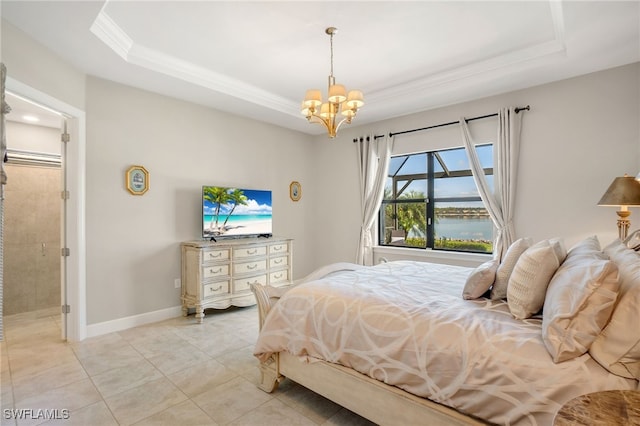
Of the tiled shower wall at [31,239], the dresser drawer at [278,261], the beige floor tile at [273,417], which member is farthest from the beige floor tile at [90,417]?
the tiled shower wall at [31,239]

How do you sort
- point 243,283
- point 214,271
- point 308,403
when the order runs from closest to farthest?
point 308,403
point 214,271
point 243,283

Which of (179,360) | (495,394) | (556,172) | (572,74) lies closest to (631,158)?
(556,172)

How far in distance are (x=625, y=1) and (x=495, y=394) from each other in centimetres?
288

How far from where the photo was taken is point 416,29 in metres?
2.89

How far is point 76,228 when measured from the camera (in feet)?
10.9

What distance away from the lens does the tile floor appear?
81.4 inches

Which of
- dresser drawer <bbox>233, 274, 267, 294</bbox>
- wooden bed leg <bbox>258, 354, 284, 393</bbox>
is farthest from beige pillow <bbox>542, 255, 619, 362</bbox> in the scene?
dresser drawer <bbox>233, 274, 267, 294</bbox>

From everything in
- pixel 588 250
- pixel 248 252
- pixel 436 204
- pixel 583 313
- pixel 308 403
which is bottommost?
pixel 308 403

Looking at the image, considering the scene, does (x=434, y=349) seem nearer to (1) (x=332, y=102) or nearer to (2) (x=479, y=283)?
(2) (x=479, y=283)

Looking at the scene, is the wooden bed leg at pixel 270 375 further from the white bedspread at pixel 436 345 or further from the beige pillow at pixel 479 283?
the beige pillow at pixel 479 283

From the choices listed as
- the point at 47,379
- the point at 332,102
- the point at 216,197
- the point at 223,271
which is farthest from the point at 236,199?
the point at 47,379

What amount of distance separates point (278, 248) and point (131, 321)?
2025mm

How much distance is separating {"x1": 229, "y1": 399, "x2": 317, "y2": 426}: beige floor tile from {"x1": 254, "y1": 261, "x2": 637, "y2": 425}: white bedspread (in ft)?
1.12

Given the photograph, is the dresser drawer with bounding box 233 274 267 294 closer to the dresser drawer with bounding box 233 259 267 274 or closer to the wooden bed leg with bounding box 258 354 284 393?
the dresser drawer with bounding box 233 259 267 274
